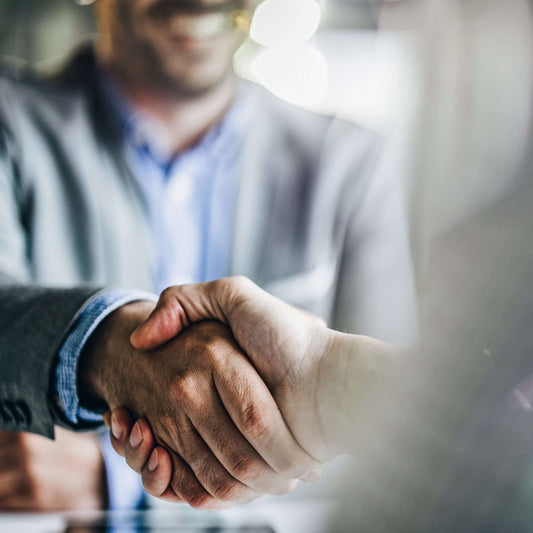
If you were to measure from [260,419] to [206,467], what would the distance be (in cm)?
6

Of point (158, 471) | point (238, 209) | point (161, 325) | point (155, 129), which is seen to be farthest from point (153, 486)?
point (155, 129)

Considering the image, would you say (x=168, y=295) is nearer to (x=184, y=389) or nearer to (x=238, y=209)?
(x=184, y=389)

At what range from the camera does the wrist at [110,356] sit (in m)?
0.42

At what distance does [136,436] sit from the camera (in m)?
0.39

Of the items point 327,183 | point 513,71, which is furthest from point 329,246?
point 513,71

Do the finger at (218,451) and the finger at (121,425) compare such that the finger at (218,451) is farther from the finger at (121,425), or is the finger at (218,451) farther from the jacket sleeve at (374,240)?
the jacket sleeve at (374,240)

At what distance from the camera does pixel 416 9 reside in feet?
2.36

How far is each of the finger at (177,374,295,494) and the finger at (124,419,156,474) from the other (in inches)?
0.8

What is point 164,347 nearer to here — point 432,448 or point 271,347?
point 271,347

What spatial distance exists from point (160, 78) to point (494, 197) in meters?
0.69

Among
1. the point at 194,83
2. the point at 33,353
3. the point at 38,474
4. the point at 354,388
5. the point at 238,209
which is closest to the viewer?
the point at 354,388

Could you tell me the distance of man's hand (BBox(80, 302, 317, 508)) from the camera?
1.18 ft

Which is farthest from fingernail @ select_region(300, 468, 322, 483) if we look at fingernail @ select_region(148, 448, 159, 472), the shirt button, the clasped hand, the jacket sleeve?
the shirt button

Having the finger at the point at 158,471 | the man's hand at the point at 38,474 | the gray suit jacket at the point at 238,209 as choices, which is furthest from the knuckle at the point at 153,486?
the gray suit jacket at the point at 238,209
